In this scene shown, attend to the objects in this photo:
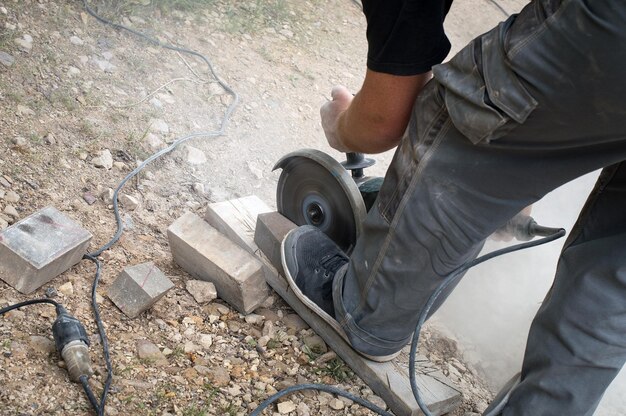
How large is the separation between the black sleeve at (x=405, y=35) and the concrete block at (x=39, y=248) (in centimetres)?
106

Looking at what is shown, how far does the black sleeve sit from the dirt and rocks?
0.97 m

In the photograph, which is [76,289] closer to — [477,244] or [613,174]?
[477,244]

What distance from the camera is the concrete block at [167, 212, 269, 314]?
2.14m

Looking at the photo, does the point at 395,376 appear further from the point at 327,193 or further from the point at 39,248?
the point at 39,248

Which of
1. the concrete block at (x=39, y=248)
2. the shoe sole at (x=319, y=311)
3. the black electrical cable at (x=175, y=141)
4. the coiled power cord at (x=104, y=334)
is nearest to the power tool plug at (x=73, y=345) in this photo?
the coiled power cord at (x=104, y=334)

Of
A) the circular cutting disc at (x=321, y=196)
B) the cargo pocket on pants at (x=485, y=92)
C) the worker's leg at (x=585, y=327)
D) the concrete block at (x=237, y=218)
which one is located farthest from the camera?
the concrete block at (x=237, y=218)

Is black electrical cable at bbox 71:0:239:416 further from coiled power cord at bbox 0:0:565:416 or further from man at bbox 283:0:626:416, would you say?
man at bbox 283:0:626:416

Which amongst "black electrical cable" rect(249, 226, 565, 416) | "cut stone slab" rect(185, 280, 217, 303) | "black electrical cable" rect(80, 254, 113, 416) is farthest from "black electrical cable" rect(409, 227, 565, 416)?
"black electrical cable" rect(80, 254, 113, 416)

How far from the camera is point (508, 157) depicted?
1.59 metres

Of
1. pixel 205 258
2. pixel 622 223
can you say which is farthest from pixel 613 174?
pixel 205 258

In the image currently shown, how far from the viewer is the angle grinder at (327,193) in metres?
2.26

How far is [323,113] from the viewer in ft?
7.07

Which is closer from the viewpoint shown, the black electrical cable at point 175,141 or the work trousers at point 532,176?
the work trousers at point 532,176

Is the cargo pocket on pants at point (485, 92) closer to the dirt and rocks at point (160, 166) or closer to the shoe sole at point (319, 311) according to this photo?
the shoe sole at point (319, 311)
